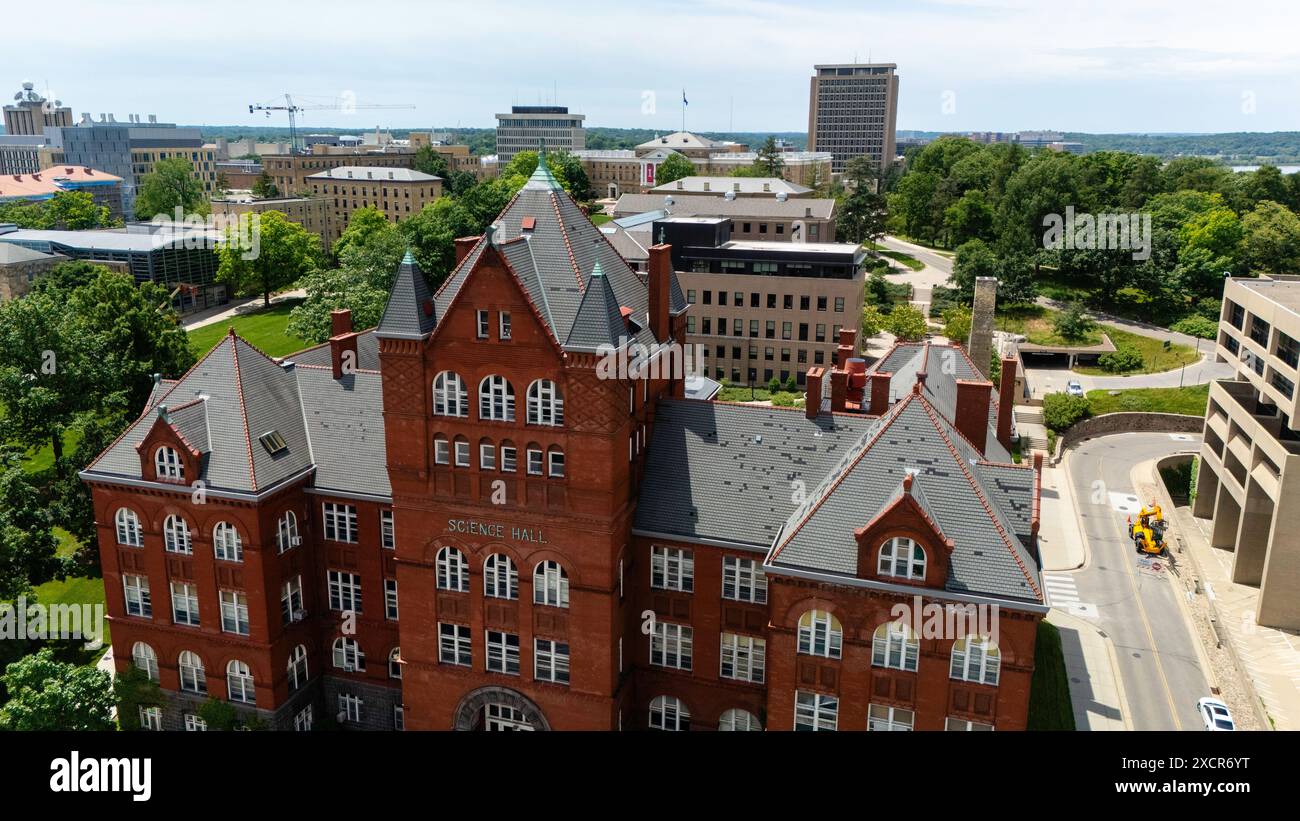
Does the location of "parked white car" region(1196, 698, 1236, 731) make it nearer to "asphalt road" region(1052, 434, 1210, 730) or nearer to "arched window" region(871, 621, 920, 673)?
"asphalt road" region(1052, 434, 1210, 730)

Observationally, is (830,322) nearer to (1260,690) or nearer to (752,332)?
(752,332)

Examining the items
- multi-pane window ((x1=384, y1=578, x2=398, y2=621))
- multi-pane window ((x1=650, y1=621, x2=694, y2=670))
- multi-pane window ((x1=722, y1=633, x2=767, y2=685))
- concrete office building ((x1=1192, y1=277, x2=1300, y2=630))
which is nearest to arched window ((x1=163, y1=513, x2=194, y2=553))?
multi-pane window ((x1=384, y1=578, x2=398, y2=621))

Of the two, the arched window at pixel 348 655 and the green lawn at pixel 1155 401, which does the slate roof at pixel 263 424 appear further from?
the green lawn at pixel 1155 401

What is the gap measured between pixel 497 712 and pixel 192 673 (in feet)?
55.8

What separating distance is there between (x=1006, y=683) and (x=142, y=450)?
41470 millimetres

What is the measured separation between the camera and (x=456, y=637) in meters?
46.6

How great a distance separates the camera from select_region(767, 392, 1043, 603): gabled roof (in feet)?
125

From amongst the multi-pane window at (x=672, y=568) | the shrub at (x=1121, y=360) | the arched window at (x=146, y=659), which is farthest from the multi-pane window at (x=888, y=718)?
the shrub at (x=1121, y=360)

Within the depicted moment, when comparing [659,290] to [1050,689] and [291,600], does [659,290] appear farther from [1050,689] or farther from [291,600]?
[1050,689]

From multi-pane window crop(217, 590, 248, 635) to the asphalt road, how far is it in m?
48.8

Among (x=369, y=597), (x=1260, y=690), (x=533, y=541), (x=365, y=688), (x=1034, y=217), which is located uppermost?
(x=1034, y=217)

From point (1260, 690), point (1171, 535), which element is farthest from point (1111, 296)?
point (1260, 690)

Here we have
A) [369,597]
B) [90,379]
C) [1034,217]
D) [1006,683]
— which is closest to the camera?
[1006,683]

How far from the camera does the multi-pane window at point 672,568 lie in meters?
45.7
